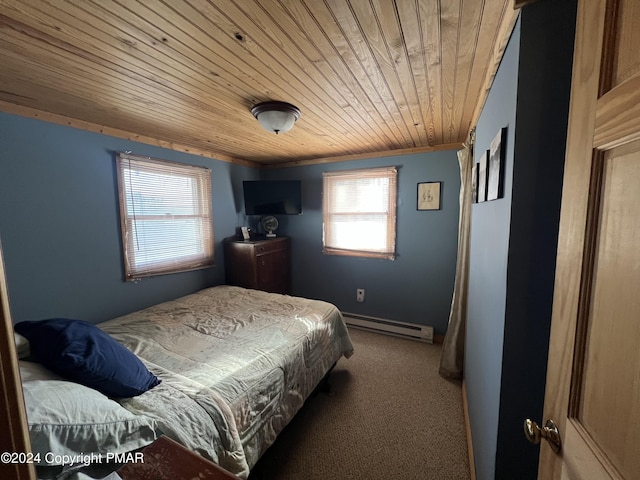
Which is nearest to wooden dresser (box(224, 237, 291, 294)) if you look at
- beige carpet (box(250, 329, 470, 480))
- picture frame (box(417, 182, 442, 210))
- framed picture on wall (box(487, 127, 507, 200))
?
beige carpet (box(250, 329, 470, 480))

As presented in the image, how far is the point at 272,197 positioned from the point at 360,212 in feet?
4.04

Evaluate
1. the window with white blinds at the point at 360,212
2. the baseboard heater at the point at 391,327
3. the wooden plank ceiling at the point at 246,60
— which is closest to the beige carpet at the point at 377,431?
the baseboard heater at the point at 391,327

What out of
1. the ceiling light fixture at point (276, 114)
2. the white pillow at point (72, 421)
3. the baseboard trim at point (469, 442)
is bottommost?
the baseboard trim at point (469, 442)

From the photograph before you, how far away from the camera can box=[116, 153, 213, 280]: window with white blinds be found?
8.00 feet

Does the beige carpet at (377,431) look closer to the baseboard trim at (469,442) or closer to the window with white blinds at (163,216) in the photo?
the baseboard trim at (469,442)

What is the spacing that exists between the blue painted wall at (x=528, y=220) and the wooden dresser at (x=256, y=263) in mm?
2679

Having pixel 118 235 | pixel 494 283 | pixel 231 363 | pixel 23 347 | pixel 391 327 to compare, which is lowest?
pixel 391 327

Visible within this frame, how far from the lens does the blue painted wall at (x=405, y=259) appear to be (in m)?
2.91

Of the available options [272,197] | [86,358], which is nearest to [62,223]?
[86,358]

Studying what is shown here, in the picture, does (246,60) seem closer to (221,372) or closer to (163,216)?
(221,372)

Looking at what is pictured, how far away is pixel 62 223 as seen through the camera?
2.04 m

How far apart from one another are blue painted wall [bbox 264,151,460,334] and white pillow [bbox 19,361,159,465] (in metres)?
2.69

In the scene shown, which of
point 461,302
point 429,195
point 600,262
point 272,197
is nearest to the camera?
point 600,262

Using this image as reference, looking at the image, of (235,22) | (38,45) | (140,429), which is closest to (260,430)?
(140,429)
